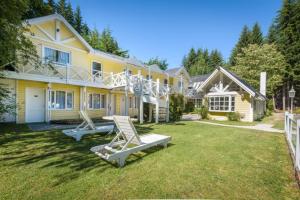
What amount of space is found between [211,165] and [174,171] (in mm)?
1199

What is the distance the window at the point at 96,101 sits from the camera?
16.6 meters

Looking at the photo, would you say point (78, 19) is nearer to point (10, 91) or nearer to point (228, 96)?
point (10, 91)

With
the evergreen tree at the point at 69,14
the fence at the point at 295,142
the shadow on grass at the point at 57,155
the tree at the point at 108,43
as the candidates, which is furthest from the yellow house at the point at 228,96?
the evergreen tree at the point at 69,14

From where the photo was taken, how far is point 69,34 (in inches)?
586

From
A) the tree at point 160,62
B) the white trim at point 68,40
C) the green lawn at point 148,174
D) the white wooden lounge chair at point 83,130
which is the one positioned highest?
the tree at point 160,62

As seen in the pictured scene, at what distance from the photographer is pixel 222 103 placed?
19719 millimetres

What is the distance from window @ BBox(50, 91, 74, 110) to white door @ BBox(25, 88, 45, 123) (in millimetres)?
683

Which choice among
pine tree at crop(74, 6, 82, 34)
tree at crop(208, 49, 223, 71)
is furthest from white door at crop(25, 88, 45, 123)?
tree at crop(208, 49, 223, 71)

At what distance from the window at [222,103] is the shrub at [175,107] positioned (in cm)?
515

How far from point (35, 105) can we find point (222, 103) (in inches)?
692

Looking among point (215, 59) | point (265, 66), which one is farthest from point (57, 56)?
point (215, 59)

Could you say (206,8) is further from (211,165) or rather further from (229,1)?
(211,165)

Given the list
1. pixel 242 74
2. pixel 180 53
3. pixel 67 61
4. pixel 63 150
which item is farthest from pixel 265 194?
pixel 180 53

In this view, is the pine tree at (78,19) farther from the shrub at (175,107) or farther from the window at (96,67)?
the shrub at (175,107)
